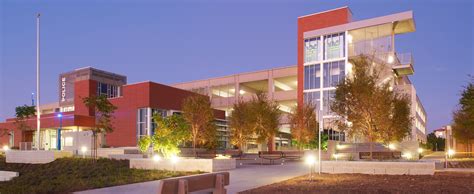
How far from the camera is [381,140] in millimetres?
24875

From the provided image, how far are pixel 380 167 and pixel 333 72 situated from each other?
35.1 metres

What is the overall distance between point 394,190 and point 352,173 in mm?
6167

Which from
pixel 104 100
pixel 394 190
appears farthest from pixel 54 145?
pixel 394 190

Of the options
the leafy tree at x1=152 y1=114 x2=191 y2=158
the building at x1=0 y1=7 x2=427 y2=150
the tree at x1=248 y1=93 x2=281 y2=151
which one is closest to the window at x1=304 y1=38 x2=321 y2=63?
the building at x1=0 y1=7 x2=427 y2=150

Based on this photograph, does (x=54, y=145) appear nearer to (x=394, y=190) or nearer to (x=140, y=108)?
(x=140, y=108)

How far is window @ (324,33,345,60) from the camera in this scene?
5194cm

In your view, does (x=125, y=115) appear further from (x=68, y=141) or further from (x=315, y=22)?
(x=315, y=22)

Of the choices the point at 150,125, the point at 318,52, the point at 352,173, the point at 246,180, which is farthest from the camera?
the point at 318,52

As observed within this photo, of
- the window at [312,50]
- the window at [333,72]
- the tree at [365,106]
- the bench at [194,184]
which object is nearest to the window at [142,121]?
the window at [312,50]

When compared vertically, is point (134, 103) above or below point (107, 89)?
below

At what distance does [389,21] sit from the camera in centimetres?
4881

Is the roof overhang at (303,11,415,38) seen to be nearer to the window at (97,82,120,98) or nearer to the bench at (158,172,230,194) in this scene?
the window at (97,82,120,98)

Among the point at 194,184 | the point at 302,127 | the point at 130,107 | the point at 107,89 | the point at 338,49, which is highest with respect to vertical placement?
the point at 338,49

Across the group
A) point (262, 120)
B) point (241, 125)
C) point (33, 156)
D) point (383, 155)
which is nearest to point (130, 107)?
point (33, 156)
